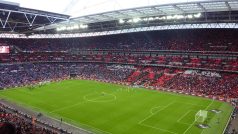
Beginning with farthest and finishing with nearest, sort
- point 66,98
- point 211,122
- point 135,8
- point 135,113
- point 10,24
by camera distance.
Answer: point 10,24 < point 135,8 < point 66,98 < point 135,113 < point 211,122

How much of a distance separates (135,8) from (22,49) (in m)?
49.8

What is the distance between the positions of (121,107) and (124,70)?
31.3 metres

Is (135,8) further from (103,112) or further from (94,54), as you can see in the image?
(94,54)

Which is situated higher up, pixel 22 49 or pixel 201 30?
pixel 201 30

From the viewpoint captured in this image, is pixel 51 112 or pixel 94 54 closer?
pixel 51 112

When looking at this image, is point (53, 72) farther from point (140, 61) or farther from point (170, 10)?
point (170, 10)

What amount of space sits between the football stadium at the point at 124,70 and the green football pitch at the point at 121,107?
14 centimetres

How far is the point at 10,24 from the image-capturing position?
57.6 meters

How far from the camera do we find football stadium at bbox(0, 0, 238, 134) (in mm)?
33938

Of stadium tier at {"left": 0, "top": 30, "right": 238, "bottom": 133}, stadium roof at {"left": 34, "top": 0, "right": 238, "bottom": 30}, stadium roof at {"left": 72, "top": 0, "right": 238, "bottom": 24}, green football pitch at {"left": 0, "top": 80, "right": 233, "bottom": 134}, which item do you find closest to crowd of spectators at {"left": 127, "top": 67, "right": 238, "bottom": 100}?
stadium tier at {"left": 0, "top": 30, "right": 238, "bottom": 133}

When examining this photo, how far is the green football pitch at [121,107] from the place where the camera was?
3166cm

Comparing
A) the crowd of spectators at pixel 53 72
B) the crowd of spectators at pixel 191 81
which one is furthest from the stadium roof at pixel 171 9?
the crowd of spectators at pixel 53 72

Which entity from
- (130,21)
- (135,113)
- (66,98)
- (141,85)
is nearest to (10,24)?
(66,98)

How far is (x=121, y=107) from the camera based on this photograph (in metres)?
40.5
